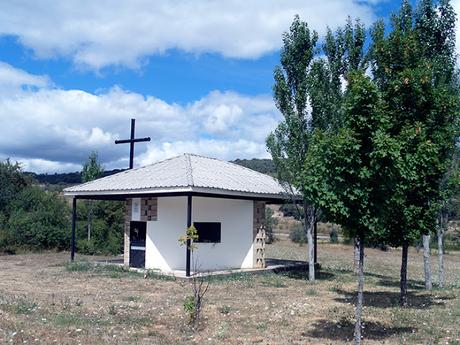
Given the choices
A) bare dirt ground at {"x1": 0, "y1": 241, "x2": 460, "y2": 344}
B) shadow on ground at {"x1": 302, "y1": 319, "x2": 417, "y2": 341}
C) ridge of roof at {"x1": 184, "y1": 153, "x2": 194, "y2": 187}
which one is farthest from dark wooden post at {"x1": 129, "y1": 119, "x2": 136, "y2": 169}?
shadow on ground at {"x1": 302, "y1": 319, "x2": 417, "y2": 341}

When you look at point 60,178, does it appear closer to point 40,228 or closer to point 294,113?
point 40,228

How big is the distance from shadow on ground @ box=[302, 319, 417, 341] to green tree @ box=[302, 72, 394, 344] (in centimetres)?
125

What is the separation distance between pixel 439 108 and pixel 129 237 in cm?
1205

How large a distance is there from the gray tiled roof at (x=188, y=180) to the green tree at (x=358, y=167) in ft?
27.7

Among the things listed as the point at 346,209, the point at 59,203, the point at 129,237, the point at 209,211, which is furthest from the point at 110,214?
the point at 346,209

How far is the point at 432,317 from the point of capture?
1117 cm

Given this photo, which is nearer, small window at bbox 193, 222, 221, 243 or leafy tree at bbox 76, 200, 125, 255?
small window at bbox 193, 222, 221, 243

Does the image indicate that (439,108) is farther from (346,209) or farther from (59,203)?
(59,203)

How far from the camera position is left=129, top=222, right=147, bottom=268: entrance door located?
1969cm

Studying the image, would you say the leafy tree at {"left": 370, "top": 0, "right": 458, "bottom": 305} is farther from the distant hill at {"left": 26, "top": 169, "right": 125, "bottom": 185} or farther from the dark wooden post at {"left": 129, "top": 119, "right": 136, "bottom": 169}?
the distant hill at {"left": 26, "top": 169, "right": 125, "bottom": 185}

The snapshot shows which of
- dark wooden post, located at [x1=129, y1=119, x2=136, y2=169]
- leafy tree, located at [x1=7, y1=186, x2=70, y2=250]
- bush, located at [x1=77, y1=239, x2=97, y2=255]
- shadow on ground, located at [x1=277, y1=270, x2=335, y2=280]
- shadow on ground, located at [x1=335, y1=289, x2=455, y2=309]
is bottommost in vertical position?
shadow on ground, located at [x1=277, y1=270, x2=335, y2=280]

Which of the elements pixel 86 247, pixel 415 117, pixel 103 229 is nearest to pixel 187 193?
pixel 415 117

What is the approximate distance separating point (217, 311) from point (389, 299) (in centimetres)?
490

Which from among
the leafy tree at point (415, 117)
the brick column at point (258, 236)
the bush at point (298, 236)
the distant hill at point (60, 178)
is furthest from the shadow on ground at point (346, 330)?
the distant hill at point (60, 178)
